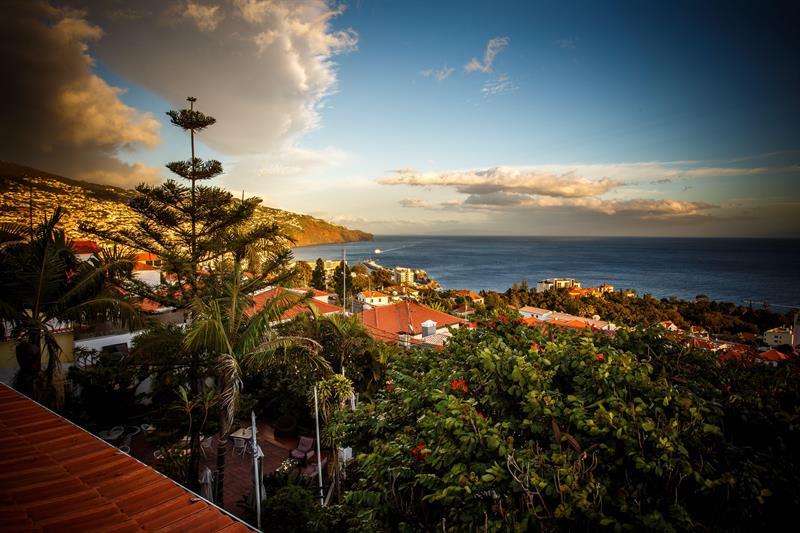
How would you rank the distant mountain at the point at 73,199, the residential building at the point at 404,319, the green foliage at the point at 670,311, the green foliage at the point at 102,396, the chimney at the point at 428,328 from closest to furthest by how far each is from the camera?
1. the green foliage at the point at 102,396
2. the distant mountain at the point at 73,199
3. the chimney at the point at 428,328
4. the residential building at the point at 404,319
5. the green foliage at the point at 670,311

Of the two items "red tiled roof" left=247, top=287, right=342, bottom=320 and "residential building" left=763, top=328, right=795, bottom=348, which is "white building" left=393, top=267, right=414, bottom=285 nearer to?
"residential building" left=763, top=328, right=795, bottom=348

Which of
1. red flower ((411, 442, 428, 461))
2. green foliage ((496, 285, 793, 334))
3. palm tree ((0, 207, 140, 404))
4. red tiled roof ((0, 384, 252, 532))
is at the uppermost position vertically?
palm tree ((0, 207, 140, 404))

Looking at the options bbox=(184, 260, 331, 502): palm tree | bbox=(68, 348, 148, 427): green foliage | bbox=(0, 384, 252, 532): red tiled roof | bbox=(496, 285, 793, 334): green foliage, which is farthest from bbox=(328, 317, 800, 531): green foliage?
bbox=(496, 285, 793, 334): green foliage

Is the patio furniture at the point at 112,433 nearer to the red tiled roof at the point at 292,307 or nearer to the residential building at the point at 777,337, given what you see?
the red tiled roof at the point at 292,307

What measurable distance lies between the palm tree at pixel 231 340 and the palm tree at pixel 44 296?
141 cm

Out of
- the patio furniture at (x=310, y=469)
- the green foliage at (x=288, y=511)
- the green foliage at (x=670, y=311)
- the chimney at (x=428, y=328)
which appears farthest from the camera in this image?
the green foliage at (x=670, y=311)

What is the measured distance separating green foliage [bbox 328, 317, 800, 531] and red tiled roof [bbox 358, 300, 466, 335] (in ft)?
45.4

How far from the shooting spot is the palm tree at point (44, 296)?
195 inches

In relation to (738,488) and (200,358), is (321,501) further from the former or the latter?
(738,488)

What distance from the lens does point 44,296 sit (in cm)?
523

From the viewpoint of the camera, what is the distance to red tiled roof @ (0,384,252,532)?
2.13m

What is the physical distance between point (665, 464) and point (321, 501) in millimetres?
5812

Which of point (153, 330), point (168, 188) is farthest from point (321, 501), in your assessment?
point (168, 188)

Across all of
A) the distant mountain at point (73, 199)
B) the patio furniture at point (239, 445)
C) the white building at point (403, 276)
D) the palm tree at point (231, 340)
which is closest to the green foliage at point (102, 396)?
the patio furniture at point (239, 445)
